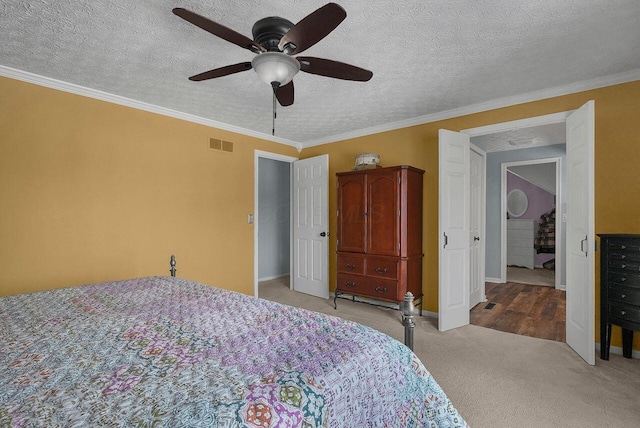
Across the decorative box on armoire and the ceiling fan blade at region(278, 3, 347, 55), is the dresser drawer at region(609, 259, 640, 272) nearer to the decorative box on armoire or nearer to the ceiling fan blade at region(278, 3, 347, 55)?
the decorative box on armoire

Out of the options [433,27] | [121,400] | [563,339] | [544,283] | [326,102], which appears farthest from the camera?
[544,283]

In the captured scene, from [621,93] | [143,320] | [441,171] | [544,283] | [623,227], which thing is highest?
[621,93]

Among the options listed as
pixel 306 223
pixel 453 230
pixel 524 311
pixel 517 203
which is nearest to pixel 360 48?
pixel 453 230

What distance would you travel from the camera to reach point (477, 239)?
4.28 m

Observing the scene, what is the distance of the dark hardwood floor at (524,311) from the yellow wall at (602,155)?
533 millimetres

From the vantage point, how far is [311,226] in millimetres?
4730

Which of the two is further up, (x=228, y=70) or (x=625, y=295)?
(x=228, y=70)

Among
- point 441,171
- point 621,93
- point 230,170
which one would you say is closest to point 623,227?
point 621,93

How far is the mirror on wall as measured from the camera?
24.5 ft

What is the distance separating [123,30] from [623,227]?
4.24 m

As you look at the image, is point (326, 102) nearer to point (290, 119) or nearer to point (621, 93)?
point (290, 119)

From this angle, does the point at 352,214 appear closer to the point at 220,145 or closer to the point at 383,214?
the point at 383,214

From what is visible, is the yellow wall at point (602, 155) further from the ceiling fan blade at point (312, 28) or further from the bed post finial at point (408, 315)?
the ceiling fan blade at point (312, 28)

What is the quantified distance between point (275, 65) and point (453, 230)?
2676mm
